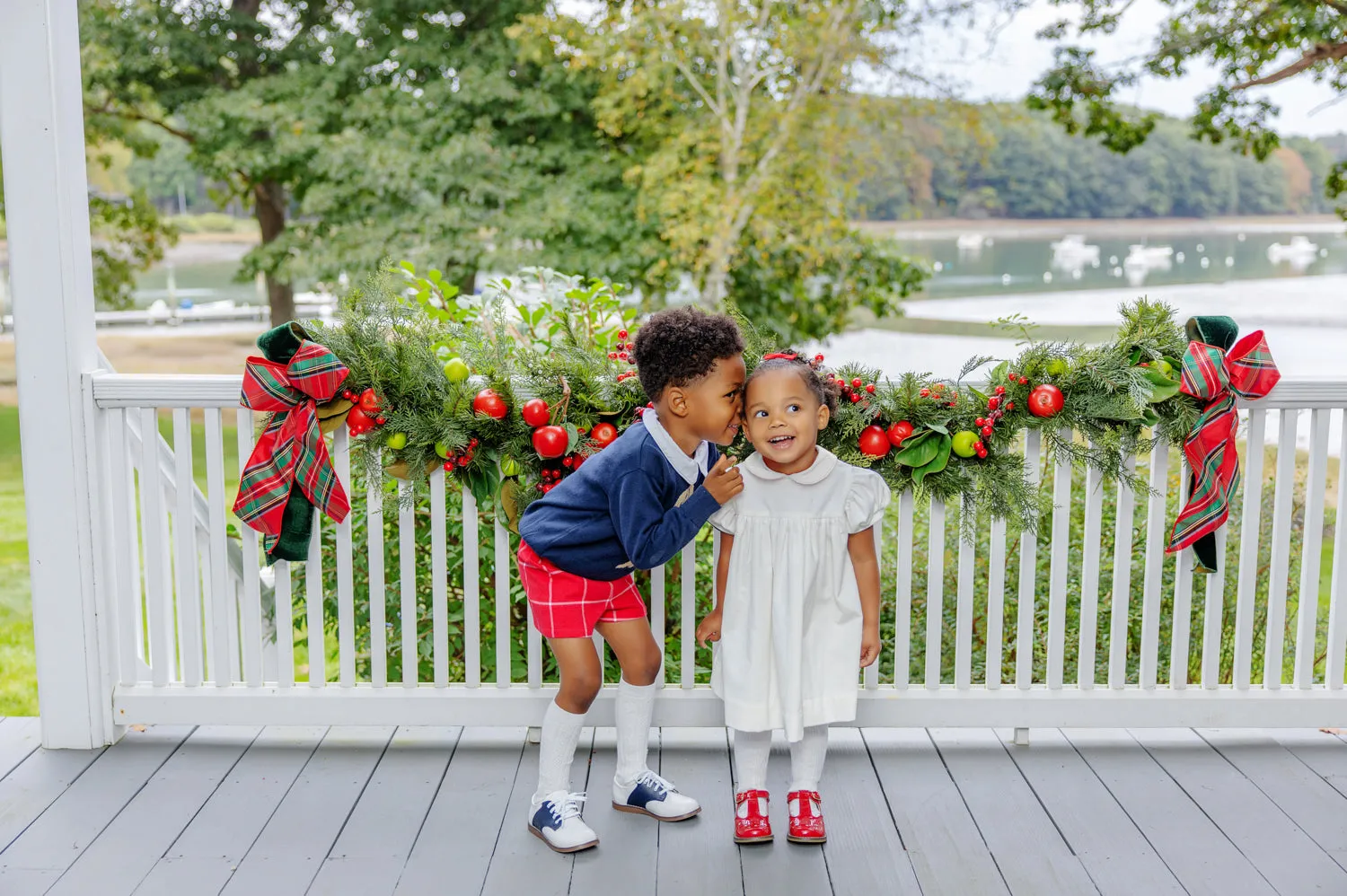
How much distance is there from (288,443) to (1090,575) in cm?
173

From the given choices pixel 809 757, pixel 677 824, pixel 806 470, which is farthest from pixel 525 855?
pixel 806 470

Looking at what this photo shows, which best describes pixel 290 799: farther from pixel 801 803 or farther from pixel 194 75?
pixel 194 75

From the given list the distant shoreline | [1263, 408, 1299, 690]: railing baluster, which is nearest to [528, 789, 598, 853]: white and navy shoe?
[1263, 408, 1299, 690]: railing baluster

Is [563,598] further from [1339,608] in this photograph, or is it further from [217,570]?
[1339,608]

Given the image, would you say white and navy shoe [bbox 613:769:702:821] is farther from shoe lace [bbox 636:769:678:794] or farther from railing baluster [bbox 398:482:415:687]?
railing baluster [bbox 398:482:415:687]

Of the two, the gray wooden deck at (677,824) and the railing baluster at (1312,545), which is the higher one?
the railing baluster at (1312,545)

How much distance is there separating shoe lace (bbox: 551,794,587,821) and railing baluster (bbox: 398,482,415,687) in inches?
21.4

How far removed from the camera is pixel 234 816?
2381mm

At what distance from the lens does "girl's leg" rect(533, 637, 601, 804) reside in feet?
7.44

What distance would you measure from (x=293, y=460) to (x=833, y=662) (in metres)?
1.16

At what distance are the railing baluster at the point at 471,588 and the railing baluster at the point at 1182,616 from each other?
1.52 meters

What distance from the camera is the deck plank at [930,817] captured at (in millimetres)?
2146

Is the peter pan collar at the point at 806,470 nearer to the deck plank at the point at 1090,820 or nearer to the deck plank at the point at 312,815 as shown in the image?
the deck plank at the point at 1090,820

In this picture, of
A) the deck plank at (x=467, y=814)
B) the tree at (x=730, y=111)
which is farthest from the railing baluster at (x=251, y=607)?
the tree at (x=730, y=111)
